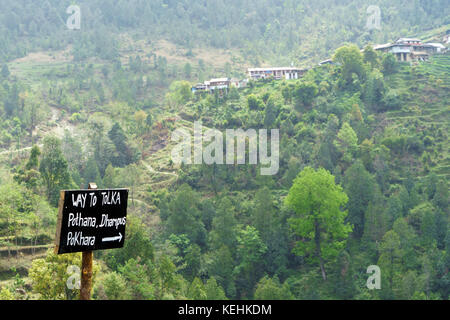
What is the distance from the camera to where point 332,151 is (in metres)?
42.2

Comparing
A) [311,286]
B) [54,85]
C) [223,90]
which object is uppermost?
[54,85]

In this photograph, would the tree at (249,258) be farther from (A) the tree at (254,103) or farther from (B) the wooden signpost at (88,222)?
(B) the wooden signpost at (88,222)

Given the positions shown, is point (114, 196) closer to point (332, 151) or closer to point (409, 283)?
point (409, 283)

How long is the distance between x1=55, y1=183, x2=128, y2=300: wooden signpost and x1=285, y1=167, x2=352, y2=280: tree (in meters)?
26.0

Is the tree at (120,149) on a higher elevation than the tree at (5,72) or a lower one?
lower

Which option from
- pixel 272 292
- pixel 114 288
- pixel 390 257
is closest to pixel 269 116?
pixel 390 257

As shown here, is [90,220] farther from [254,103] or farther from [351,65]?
[351,65]

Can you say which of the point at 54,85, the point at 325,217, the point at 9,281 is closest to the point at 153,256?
the point at 9,281

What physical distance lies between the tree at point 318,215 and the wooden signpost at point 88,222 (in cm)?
2599

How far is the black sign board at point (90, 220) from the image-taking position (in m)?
7.02

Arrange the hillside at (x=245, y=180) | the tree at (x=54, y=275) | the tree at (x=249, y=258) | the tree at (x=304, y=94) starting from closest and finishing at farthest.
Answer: the tree at (x=54, y=275) → the hillside at (x=245, y=180) → the tree at (x=249, y=258) → the tree at (x=304, y=94)

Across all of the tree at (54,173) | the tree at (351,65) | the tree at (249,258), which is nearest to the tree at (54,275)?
the tree at (54,173)

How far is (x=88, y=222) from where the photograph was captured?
724 cm
